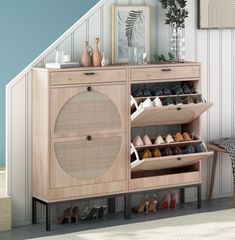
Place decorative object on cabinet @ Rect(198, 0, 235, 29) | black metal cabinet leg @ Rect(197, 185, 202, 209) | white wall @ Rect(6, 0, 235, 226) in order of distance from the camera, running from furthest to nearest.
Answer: decorative object on cabinet @ Rect(198, 0, 235, 29) < black metal cabinet leg @ Rect(197, 185, 202, 209) < white wall @ Rect(6, 0, 235, 226)

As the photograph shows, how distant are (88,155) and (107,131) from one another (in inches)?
9.8

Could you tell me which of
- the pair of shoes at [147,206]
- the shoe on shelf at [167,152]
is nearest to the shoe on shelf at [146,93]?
the shoe on shelf at [167,152]

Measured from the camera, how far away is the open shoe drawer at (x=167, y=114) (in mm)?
7520

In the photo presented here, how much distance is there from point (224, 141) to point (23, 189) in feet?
6.13

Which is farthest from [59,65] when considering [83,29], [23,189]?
[23,189]

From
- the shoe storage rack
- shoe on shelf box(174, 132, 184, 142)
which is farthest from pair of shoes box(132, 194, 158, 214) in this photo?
shoe on shelf box(174, 132, 184, 142)

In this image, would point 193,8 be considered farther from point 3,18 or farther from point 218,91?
point 3,18

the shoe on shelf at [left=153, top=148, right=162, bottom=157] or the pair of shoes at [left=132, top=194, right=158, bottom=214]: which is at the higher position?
the shoe on shelf at [left=153, top=148, right=162, bottom=157]

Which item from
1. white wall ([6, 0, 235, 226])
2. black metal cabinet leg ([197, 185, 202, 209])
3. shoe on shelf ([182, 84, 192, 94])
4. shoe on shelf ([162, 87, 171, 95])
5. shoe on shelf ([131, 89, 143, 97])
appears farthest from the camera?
Result: black metal cabinet leg ([197, 185, 202, 209])

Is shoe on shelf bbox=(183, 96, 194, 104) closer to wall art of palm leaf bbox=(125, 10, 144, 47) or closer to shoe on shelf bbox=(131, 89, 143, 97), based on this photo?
shoe on shelf bbox=(131, 89, 143, 97)

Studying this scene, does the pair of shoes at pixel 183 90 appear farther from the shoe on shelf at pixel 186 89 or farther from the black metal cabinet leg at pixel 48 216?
the black metal cabinet leg at pixel 48 216

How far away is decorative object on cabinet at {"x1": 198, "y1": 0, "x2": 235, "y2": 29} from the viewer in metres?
8.20

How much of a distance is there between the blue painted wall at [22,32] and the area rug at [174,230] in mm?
2101

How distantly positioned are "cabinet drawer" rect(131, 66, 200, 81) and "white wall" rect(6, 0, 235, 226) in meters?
0.35
